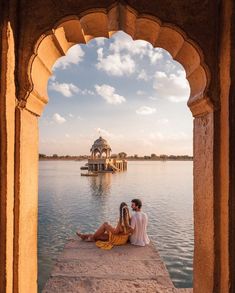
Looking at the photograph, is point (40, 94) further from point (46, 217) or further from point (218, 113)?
point (46, 217)

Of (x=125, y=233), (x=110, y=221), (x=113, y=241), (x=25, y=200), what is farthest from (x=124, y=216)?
(x=110, y=221)

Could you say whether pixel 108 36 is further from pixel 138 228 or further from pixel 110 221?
pixel 110 221

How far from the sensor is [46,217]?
790 inches

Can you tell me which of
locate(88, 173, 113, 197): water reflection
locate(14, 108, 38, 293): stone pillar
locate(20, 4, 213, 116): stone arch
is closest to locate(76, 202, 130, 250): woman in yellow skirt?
locate(14, 108, 38, 293): stone pillar

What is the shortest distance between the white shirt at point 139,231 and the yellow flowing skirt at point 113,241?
17cm

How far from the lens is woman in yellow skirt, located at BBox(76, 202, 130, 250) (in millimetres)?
5711

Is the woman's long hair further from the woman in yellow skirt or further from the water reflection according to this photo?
the water reflection

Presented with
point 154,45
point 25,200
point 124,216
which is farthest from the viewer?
point 124,216

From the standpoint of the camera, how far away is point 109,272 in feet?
14.1

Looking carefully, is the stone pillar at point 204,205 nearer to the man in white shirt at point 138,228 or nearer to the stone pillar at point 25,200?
the stone pillar at point 25,200

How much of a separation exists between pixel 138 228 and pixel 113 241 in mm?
601

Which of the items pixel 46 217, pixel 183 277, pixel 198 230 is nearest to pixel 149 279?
pixel 198 230

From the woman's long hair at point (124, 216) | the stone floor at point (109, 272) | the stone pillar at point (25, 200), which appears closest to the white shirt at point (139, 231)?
the woman's long hair at point (124, 216)

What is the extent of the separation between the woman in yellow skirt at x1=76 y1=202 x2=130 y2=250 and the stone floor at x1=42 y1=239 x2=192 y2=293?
9.6 inches
